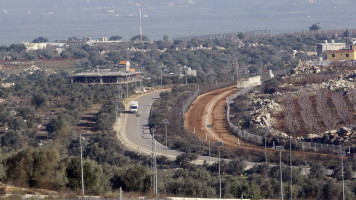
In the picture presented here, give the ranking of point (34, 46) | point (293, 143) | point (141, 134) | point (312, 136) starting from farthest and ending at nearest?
point (34, 46) → point (141, 134) → point (312, 136) → point (293, 143)

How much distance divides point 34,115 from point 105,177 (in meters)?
16.3

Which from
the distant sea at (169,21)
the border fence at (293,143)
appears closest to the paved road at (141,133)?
the border fence at (293,143)

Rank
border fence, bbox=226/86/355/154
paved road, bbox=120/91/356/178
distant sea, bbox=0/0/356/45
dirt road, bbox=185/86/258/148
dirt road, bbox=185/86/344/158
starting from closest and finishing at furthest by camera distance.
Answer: border fence, bbox=226/86/355/154
paved road, bbox=120/91/356/178
dirt road, bbox=185/86/344/158
dirt road, bbox=185/86/258/148
distant sea, bbox=0/0/356/45

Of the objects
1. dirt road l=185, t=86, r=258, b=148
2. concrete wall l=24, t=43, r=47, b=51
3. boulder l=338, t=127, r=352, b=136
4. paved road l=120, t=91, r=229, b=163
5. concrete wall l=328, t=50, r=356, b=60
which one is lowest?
paved road l=120, t=91, r=229, b=163

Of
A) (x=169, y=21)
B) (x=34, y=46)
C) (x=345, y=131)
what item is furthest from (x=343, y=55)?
(x=169, y=21)

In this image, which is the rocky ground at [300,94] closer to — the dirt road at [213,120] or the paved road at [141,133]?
the dirt road at [213,120]

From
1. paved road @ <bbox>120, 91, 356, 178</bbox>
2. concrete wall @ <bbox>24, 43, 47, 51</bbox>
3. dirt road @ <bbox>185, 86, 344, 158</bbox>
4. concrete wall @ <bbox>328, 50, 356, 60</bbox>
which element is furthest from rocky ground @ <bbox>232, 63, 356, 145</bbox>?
concrete wall @ <bbox>24, 43, 47, 51</bbox>

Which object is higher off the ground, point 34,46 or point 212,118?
point 34,46

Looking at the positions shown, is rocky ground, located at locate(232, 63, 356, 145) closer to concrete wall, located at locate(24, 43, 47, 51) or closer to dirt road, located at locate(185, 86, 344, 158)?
dirt road, located at locate(185, 86, 344, 158)

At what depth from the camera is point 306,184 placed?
69.6 feet

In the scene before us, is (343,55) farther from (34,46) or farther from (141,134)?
(34,46)

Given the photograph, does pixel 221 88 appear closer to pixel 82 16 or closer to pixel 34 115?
pixel 34 115

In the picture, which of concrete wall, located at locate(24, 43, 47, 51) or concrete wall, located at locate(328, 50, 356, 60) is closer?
concrete wall, located at locate(328, 50, 356, 60)

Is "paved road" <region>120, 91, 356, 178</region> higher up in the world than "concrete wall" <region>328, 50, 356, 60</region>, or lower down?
lower down
